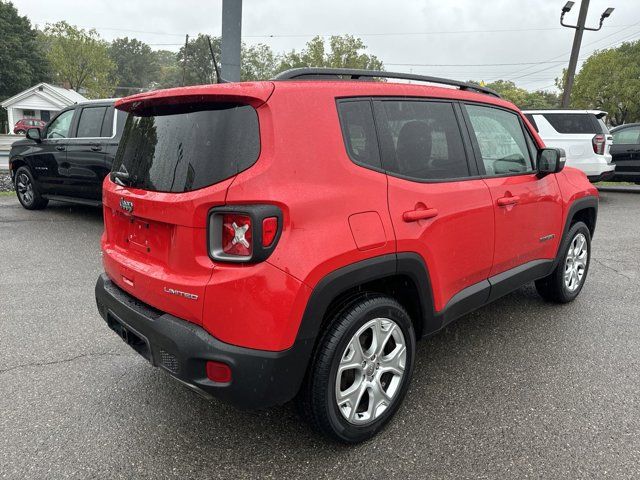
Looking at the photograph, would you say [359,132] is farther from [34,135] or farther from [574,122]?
[574,122]

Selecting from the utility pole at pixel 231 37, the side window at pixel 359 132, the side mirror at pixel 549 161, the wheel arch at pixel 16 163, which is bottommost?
the wheel arch at pixel 16 163

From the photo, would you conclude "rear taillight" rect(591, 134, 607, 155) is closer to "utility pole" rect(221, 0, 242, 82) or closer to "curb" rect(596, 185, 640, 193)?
"curb" rect(596, 185, 640, 193)

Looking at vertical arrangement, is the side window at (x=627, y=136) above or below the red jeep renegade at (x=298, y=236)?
above

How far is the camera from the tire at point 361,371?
7.20ft

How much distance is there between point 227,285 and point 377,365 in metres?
0.92

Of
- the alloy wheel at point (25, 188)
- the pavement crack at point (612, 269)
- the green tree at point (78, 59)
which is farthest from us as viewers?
the green tree at point (78, 59)

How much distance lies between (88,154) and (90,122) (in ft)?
1.81

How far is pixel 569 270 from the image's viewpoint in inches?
170

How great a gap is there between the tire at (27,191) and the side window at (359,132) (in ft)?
24.4

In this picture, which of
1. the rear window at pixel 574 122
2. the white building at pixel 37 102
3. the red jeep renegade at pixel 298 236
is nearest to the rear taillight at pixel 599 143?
the rear window at pixel 574 122

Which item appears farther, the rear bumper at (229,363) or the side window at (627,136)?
the side window at (627,136)

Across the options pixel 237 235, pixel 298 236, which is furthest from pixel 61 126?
pixel 298 236

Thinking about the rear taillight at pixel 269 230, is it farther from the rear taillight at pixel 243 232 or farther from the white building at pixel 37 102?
the white building at pixel 37 102

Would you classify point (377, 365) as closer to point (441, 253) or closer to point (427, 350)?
point (441, 253)
